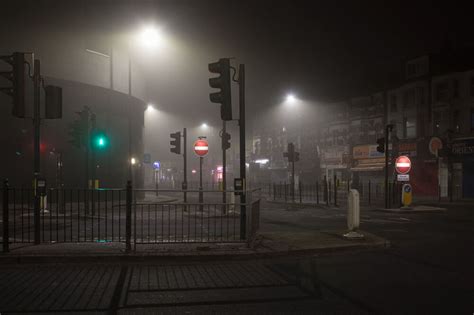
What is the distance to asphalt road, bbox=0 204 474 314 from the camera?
19.9ft

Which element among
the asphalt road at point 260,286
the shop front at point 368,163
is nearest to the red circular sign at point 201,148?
the asphalt road at point 260,286

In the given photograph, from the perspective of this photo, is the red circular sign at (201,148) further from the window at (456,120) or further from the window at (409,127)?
the window at (409,127)

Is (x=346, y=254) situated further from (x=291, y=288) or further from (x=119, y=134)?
(x=119, y=134)

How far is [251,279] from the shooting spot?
770cm

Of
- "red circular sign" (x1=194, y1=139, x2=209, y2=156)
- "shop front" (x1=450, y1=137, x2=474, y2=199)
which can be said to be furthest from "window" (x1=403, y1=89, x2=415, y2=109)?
"red circular sign" (x1=194, y1=139, x2=209, y2=156)

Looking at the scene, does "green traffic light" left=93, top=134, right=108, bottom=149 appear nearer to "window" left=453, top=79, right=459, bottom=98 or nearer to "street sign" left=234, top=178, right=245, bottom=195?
"street sign" left=234, top=178, right=245, bottom=195

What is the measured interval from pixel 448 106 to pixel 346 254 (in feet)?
104

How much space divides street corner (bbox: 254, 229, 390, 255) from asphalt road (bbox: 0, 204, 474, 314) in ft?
0.88

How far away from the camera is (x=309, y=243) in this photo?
1070 centimetres

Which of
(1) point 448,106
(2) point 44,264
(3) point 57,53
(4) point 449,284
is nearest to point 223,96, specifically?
(2) point 44,264

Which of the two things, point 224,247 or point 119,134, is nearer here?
point 224,247

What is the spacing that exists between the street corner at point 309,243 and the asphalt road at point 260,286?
10.6 inches

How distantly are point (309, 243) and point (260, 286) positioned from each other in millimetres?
3736

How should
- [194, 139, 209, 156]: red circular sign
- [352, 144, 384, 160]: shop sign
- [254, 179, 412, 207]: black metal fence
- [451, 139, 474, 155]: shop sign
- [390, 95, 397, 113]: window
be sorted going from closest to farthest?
[194, 139, 209, 156]: red circular sign < [254, 179, 412, 207]: black metal fence < [451, 139, 474, 155]: shop sign < [390, 95, 397, 113]: window < [352, 144, 384, 160]: shop sign
